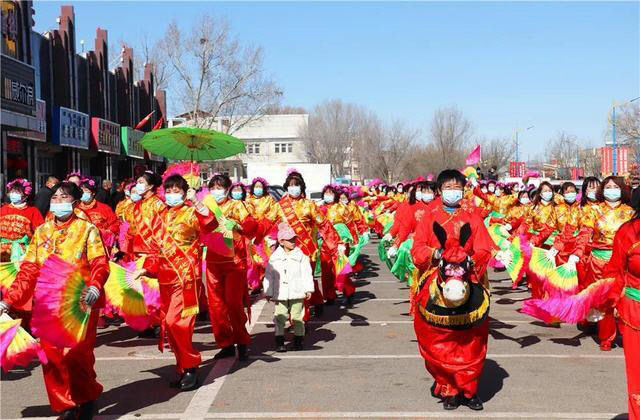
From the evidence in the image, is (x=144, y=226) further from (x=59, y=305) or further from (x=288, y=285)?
(x=288, y=285)

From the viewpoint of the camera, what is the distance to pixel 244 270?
8891mm

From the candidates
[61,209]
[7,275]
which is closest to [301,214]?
[7,275]

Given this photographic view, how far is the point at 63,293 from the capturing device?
18.9 feet

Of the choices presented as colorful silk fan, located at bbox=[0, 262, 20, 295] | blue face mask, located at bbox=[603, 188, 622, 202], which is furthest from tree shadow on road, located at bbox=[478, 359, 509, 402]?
colorful silk fan, located at bbox=[0, 262, 20, 295]

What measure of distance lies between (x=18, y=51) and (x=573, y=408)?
20.2m

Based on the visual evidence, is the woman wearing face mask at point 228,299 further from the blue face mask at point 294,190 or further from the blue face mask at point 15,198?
the blue face mask at point 15,198

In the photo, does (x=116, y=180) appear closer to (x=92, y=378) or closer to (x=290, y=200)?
(x=290, y=200)

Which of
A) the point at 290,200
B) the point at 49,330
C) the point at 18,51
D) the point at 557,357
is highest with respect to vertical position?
the point at 18,51

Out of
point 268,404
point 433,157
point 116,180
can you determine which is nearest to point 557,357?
point 268,404

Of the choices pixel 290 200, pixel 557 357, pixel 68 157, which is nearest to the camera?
pixel 557 357

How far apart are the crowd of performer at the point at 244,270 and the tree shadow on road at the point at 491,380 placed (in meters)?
0.42

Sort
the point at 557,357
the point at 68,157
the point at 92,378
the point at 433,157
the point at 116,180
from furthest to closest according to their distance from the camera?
1. the point at 433,157
2. the point at 116,180
3. the point at 68,157
4. the point at 557,357
5. the point at 92,378

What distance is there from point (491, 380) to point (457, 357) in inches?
44.9

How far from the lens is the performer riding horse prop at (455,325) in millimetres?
6375
